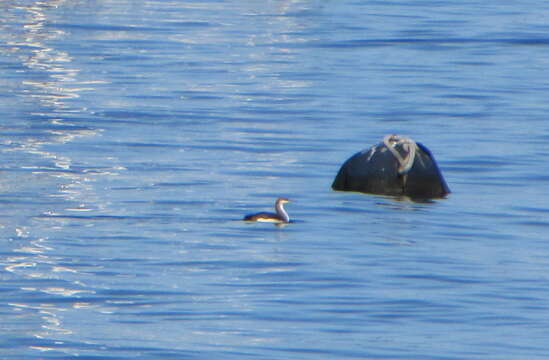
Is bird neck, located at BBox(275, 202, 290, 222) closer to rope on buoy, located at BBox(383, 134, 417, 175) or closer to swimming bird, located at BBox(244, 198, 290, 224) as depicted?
swimming bird, located at BBox(244, 198, 290, 224)

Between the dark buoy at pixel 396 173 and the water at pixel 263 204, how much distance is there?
0.27 metres

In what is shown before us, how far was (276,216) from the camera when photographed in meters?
18.4

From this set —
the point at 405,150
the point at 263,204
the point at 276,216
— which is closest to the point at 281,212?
the point at 276,216

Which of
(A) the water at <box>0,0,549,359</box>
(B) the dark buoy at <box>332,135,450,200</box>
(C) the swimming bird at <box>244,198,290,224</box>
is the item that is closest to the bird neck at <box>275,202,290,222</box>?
(C) the swimming bird at <box>244,198,290,224</box>

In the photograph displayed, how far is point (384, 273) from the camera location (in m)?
16.0

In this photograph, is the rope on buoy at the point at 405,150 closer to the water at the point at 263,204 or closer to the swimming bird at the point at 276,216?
the water at the point at 263,204

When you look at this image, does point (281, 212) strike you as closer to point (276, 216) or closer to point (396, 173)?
point (276, 216)

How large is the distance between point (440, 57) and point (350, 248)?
68.9 feet

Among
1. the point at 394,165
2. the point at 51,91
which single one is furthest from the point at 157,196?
the point at 51,91

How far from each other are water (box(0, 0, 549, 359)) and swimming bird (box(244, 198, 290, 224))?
10 centimetres

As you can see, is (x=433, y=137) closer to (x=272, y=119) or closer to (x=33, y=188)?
(x=272, y=119)

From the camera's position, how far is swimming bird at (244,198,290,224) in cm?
1828

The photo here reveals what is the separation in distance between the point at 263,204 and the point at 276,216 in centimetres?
132

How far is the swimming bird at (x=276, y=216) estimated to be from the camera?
60.0 ft
